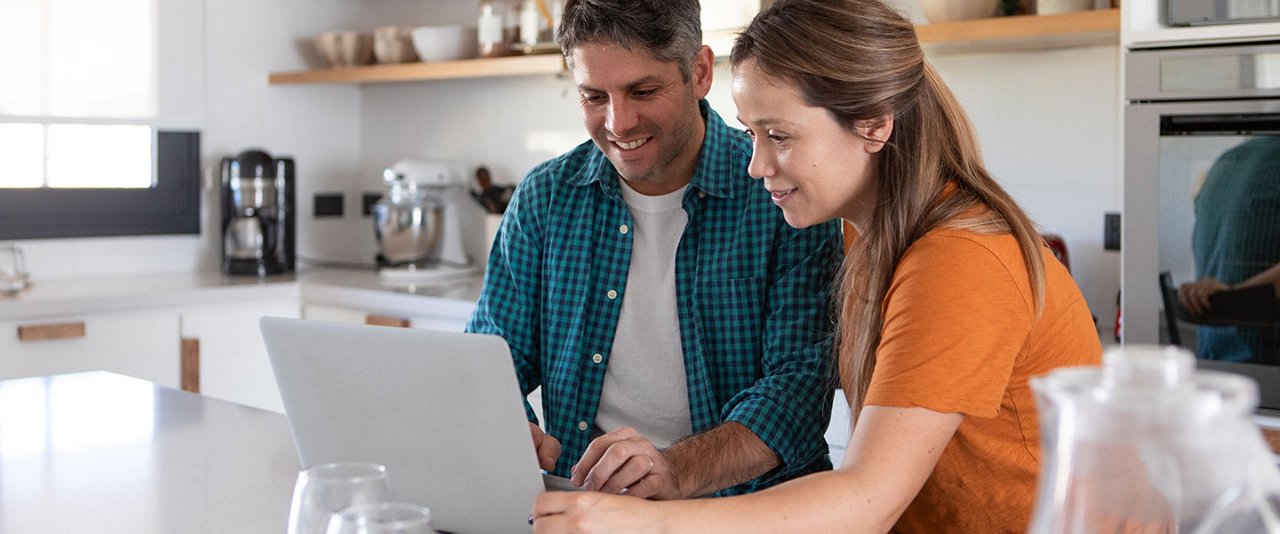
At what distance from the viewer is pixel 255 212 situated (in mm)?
3619

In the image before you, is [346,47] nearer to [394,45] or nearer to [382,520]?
[394,45]

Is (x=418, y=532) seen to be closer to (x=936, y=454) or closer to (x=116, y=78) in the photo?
(x=936, y=454)

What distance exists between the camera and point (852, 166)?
4.11 feet

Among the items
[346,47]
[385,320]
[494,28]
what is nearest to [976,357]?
[385,320]

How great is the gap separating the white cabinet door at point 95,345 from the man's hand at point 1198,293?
2.17 m

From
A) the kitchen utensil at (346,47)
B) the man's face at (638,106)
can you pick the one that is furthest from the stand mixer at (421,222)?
the man's face at (638,106)

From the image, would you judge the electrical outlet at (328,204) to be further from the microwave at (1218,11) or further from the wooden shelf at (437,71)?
the microwave at (1218,11)

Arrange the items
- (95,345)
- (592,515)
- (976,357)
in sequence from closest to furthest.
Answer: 1. (592,515)
2. (976,357)
3. (95,345)

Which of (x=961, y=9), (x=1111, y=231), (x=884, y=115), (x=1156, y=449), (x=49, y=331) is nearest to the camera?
(x=1156, y=449)

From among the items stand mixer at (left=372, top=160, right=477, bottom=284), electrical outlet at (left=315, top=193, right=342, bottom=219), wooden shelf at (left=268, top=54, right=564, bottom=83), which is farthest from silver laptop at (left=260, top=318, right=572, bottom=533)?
electrical outlet at (left=315, top=193, right=342, bottom=219)

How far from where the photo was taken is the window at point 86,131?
338 centimetres

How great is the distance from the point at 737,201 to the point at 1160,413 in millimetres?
1155

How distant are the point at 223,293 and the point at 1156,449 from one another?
3.04 m

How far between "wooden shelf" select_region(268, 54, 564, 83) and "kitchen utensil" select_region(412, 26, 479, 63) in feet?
0.19
